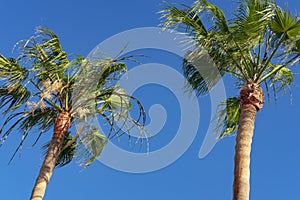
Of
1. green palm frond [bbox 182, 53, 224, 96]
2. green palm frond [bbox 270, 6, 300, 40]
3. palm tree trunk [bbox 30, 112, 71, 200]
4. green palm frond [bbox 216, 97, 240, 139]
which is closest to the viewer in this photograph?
green palm frond [bbox 270, 6, 300, 40]

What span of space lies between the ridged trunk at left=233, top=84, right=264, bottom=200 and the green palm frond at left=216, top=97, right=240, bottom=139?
1690mm

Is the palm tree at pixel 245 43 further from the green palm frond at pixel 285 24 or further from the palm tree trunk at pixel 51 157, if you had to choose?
the palm tree trunk at pixel 51 157

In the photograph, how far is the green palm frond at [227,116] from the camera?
937cm

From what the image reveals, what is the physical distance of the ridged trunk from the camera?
6512mm

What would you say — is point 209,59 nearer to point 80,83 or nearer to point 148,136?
point 148,136

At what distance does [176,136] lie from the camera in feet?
31.8

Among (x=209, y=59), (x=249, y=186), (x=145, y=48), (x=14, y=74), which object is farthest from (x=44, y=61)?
(x=249, y=186)

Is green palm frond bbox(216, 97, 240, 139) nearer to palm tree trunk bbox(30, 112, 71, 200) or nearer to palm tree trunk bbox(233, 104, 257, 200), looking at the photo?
palm tree trunk bbox(233, 104, 257, 200)

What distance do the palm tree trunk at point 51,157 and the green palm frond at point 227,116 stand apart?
11.4 feet

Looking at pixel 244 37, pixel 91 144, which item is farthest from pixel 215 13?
pixel 91 144

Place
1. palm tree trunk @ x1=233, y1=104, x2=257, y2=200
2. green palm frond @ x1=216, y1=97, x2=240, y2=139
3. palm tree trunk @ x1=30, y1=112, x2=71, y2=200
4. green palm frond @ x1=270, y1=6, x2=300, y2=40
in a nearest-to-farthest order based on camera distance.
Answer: palm tree trunk @ x1=233, y1=104, x2=257, y2=200, green palm frond @ x1=270, y1=6, x2=300, y2=40, palm tree trunk @ x1=30, y1=112, x2=71, y2=200, green palm frond @ x1=216, y1=97, x2=240, y2=139

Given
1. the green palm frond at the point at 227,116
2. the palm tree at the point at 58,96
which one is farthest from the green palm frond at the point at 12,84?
the green palm frond at the point at 227,116

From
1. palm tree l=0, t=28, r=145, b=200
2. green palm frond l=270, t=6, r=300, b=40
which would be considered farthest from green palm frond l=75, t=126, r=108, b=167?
green palm frond l=270, t=6, r=300, b=40

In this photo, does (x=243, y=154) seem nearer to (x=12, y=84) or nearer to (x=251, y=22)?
(x=251, y=22)
